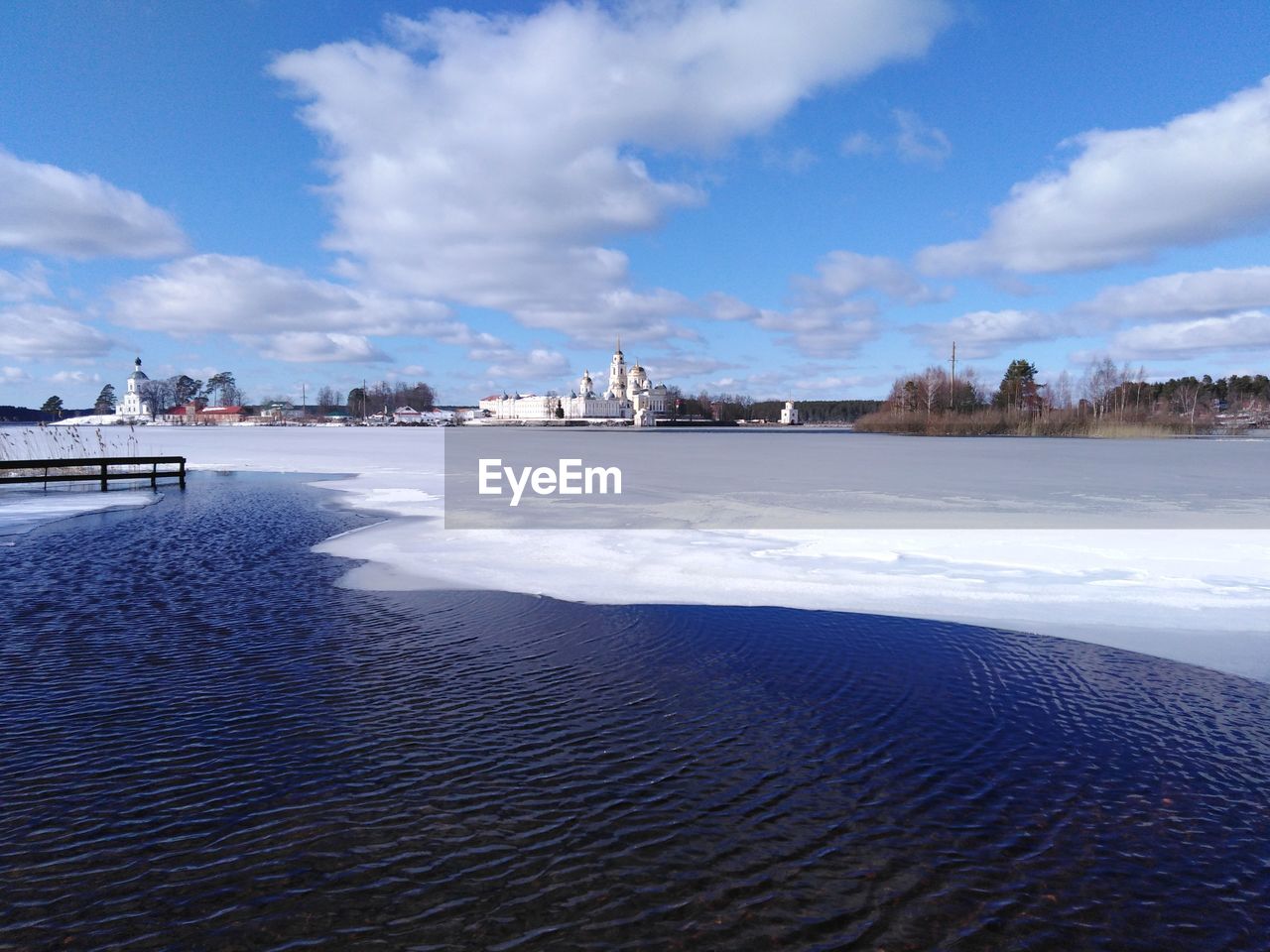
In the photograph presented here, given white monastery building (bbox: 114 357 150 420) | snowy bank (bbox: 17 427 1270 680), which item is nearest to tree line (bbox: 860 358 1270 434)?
snowy bank (bbox: 17 427 1270 680)

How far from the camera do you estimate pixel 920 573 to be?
362 inches

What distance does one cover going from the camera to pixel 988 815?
3.94 meters

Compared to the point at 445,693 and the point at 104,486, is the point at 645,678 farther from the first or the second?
the point at 104,486

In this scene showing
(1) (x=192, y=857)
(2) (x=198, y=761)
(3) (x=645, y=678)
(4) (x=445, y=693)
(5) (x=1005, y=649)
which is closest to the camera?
(1) (x=192, y=857)

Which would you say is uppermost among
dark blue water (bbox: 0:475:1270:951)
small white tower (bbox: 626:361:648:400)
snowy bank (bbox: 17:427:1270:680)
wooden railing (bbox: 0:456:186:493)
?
small white tower (bbox: 626:361:648:400)

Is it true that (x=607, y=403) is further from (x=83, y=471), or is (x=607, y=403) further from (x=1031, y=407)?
(x=83, y=471)

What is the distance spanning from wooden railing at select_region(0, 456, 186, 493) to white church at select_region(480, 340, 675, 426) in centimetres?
14214

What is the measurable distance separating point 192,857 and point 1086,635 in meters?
6.87

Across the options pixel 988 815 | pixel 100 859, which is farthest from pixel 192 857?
pixel 988 815

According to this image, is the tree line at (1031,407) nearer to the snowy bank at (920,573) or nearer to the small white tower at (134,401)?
the snowy bank at (920,573)

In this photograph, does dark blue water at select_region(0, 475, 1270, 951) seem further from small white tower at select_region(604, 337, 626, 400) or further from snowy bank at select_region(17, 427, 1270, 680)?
small white tower at select_region(604, 337, 626, 400)

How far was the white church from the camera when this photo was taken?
174 meters

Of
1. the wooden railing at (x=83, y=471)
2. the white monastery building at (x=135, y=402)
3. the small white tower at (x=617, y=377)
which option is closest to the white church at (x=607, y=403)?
the small white tower at (x=617, y=377)

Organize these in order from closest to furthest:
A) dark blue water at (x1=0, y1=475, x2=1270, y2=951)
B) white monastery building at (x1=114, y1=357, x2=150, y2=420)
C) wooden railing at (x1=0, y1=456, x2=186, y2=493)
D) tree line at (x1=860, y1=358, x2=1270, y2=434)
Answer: dark blue water at (x1=0, y1=475, x2=1270, y2=951)
wooden railing at (x1=0, y1=456, x2=186, y2=493)
tree line at (x1=860, y1=358, x2=1270, y2=434)
white monastery building at (x1=114, y1=357, x2=150, y2=420)
